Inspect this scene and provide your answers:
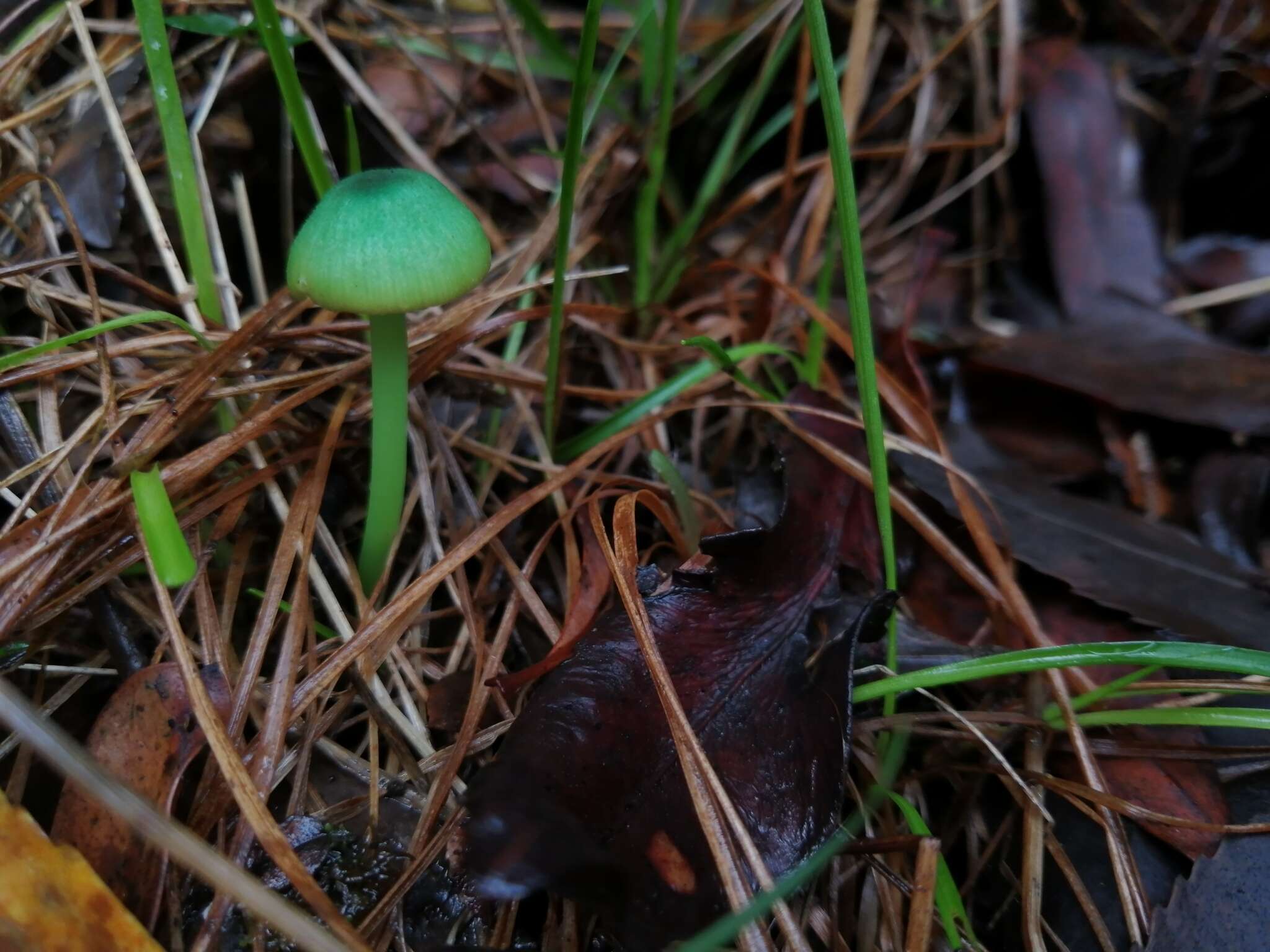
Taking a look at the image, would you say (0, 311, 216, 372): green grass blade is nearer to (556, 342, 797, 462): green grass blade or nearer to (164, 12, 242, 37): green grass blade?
(164, 12, 242, 37): green grass blade

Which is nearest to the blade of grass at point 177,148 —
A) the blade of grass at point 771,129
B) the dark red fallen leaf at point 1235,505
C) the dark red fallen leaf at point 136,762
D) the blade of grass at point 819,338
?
the dark red fallen leaf at point 136,762

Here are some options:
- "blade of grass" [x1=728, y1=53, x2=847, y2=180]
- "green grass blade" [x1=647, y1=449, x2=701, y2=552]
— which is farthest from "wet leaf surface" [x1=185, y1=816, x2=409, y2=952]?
"blade of grass" [x1=728, y1=53, x2=847, y2=180]

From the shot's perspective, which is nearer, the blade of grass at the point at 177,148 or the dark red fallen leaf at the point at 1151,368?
the blade of grass at the point at 177,148

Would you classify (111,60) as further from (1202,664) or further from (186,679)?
(1202,664)

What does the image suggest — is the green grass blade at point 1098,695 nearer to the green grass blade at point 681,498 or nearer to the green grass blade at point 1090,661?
the green grass blade at point 1090,661

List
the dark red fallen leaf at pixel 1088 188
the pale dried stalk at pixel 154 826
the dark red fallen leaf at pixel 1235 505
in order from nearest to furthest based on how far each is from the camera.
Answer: the pale dried stalk at pixel 154 826 → the dark red fallen leaf at pixel 1235 505 → the dark red fallen leaf at pixel 1088 188

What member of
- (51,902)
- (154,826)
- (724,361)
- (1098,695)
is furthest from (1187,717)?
(51,902)
